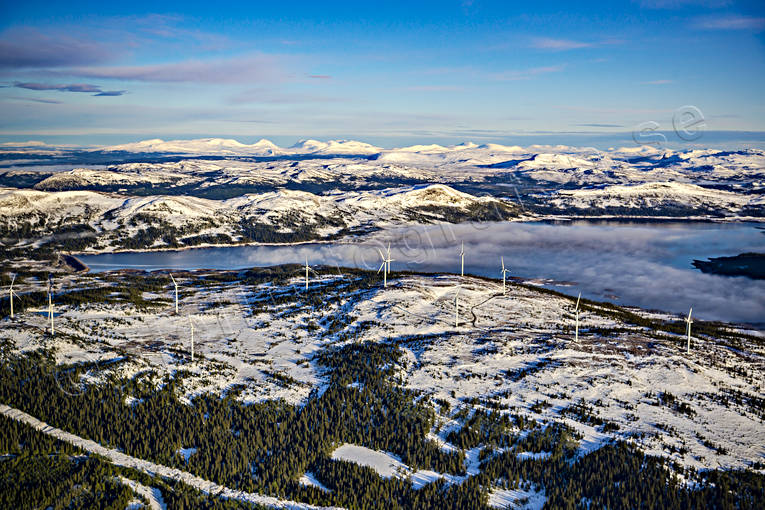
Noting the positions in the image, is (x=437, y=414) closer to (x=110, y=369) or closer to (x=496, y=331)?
(x=496, y=331)

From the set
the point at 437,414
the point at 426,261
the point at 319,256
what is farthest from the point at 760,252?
the point at 437,414

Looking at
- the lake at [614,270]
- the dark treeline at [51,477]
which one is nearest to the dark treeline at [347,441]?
the dark treeline at [51,477]

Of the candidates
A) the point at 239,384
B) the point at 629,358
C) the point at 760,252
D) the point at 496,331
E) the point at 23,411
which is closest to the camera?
the point at 23,411

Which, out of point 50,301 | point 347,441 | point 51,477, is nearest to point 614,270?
point 347,441

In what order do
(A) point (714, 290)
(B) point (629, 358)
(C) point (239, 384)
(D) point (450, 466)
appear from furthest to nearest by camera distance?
(A) point (714, 290) → (B) point (629, 358) → (C) point (239, 384) → (D) point (450, 466)

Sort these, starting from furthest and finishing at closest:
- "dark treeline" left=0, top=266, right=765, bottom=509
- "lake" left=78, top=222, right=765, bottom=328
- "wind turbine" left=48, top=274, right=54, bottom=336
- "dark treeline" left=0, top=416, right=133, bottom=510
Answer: "lake" left=78, top=222, right=765, bottom=328, "wind turbine" left=48, top=274, right=54, bottom=336, "dark treeline" left=0, top=266, right=765, bottom=509, "dark treeline" left=0, top=416, right=133, bottom=510

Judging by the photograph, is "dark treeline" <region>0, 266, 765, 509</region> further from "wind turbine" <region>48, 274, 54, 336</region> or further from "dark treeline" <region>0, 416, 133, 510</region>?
"wind turbine" <region>48, 274, 54, 336</region>

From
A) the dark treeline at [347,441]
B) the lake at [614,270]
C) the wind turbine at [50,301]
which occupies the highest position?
the wind turbine at [50,301]

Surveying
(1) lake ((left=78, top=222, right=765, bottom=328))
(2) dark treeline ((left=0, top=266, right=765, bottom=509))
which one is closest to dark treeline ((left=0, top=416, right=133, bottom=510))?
(2) dark treeline ((left=0, top=266, right=765, bottom=509))

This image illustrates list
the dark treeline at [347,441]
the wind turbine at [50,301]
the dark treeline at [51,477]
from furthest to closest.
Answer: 1. the wind turbine at [50,301]
2. the dark treeline at [347,441]
3. the dark treeline at [51,477]

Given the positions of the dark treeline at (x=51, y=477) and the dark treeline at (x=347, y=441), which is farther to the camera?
the dark treeline at (x=347, y=441)

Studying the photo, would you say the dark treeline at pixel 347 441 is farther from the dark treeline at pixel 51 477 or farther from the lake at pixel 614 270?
the lake at pixel 614 270
